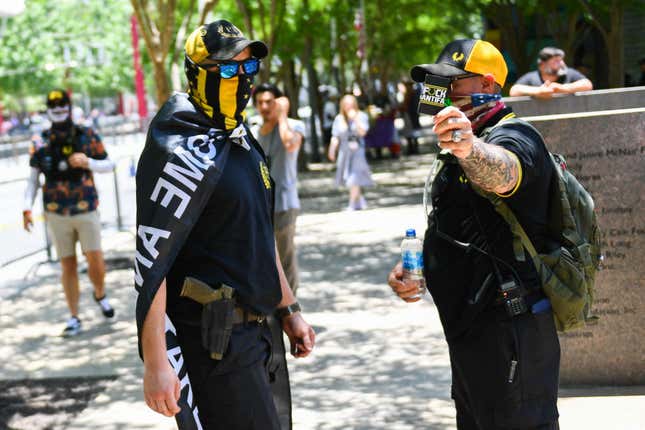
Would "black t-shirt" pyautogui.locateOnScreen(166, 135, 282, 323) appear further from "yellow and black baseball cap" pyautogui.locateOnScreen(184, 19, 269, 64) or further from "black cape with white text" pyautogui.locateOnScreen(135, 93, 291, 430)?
"yellow and black baseball cap" pyautogui.locateOnScreen(184, 19, 269, 64)

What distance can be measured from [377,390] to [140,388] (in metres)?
1.58

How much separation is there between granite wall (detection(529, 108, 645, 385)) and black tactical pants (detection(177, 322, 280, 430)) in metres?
2.73

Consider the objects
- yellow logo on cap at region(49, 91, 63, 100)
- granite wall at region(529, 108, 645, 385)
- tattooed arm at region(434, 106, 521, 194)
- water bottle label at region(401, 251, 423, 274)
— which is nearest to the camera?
tattooed arm at region(434, 106, 521, 194)

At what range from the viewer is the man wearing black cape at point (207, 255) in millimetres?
3227

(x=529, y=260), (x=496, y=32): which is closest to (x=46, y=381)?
(x=529, y=260)

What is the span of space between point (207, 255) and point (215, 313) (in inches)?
7.5

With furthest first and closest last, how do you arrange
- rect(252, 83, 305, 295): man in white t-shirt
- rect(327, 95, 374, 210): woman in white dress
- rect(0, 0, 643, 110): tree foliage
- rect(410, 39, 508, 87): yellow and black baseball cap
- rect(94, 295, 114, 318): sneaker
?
rect(0, 0, 643, 110): tree foliage → rect(327, 95, 374, 210): woman in white dress → rect(94, 295, 114, 318): sneaker → rect(252, 83, 305, 295): man in white t-shirt → rect(410, 39, 508, 87): yellow and black baseball cap

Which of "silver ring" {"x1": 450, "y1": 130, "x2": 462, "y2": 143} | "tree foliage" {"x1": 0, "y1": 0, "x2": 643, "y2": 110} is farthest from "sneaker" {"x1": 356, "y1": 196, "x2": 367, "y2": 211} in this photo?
"silver ring" {"x1": 450, "y1": 130, "x2": 462, "y2": 143}

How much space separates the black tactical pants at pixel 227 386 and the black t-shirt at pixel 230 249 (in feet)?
0.32

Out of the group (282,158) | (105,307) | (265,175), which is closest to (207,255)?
(265,175)

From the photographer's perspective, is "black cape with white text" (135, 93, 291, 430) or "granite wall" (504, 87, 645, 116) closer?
"black cape with white text" (135, 93, 291, 430)

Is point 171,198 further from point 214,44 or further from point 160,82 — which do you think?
point 160,82

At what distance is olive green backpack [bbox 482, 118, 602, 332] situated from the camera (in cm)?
343

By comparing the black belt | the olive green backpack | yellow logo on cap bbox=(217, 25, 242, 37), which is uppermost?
yellow logo on cap bbox=(217, 25, 242, 37)
